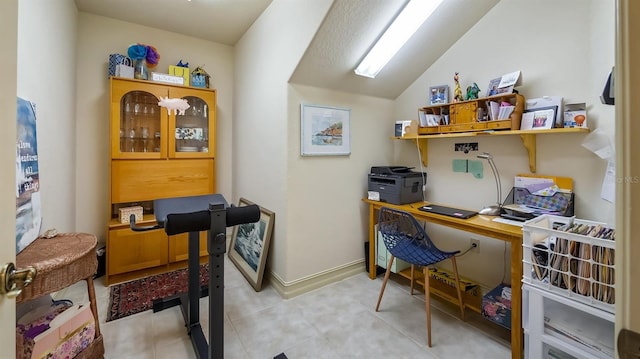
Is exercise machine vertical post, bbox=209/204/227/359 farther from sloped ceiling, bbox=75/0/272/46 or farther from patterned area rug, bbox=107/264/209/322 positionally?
sloped ceiling, bbox=75/0/272/46

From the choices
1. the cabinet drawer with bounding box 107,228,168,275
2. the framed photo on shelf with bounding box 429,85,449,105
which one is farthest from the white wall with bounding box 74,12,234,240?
the framed photo on shelf with bounding box 429,85,449,105

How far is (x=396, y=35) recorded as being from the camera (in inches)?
90.0

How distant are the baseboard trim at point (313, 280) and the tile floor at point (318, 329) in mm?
65

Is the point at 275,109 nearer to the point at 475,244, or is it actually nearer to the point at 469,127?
the point at 469,127

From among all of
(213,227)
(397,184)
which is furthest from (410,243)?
(213,227)

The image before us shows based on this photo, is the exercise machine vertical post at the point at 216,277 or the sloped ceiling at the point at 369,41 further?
the sloped ceiling at the point at 369,41

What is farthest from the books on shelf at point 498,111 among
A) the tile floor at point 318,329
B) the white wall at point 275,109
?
the tile floor at point 318,329

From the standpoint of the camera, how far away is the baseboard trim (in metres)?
2.43

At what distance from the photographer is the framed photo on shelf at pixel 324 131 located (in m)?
2.44

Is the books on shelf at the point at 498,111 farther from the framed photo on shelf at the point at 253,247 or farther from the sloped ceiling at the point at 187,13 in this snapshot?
the sloped ceiling at the point at 187,13

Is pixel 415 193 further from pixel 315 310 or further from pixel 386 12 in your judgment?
pixel 386 12

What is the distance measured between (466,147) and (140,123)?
3.35 m

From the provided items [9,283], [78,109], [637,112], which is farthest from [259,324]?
[78,109]

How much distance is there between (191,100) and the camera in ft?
10.4
